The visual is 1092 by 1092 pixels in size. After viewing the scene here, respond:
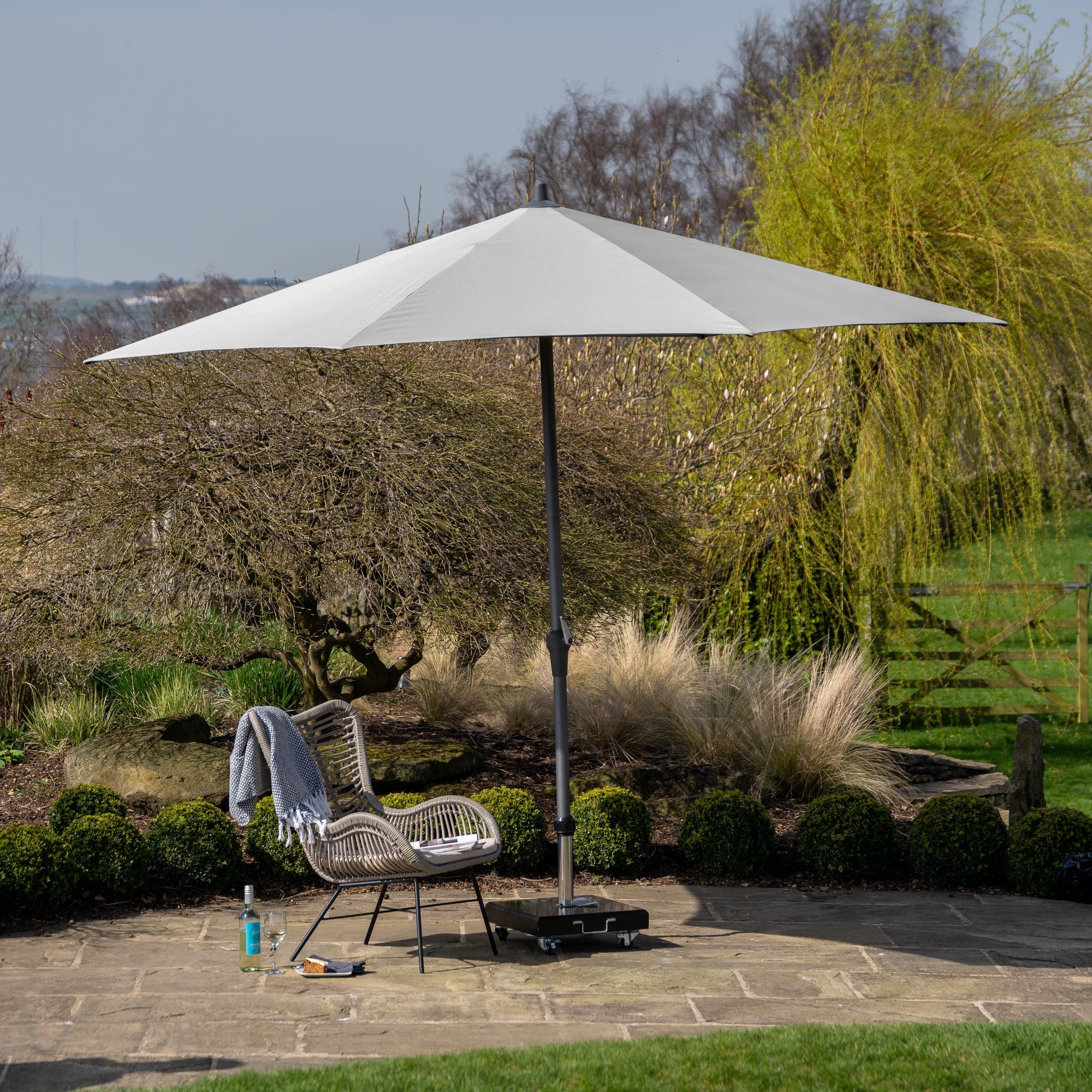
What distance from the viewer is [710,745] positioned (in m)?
7.43

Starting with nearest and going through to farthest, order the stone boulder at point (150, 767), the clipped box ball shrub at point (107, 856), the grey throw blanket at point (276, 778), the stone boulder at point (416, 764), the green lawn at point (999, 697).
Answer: the grey throw blanket at point (276, 778) < the clipped box ball shrub at point (107, 856) < the stone boulder at point (150, 767) < the stone boulder at point (416, 764) < the green lawn at point (999, 697)

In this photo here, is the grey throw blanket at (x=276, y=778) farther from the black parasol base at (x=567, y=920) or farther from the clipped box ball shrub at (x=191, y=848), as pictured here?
the black parasol base at (x=567, y=920)

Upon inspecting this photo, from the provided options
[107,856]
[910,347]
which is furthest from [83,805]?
[910,347]

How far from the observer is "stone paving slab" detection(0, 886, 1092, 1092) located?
3791 mm

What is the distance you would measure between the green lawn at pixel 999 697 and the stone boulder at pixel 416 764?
12.1 ft

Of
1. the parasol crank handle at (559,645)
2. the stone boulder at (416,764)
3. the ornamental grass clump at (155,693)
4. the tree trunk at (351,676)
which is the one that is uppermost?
the parasol crank handle at (559,645)

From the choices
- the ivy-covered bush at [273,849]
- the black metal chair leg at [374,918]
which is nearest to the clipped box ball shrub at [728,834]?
the black metal chair leg at [374,918]

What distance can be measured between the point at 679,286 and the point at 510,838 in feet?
9.86

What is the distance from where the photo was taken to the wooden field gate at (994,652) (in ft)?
30.2

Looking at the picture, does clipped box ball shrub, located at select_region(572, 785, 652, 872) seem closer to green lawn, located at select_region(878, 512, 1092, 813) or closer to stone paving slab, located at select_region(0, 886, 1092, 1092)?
stone paving slab, located at select_region(0, 886, 1092, 1092)

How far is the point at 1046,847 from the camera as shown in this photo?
5.65 metres

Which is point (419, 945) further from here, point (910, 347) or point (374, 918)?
point (910, 347)

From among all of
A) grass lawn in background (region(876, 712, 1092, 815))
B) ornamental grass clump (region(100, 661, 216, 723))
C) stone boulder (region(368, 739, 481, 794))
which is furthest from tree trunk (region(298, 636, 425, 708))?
grass lawn in background (region(876, 712, 1092, 815))

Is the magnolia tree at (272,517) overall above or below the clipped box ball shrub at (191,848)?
above
